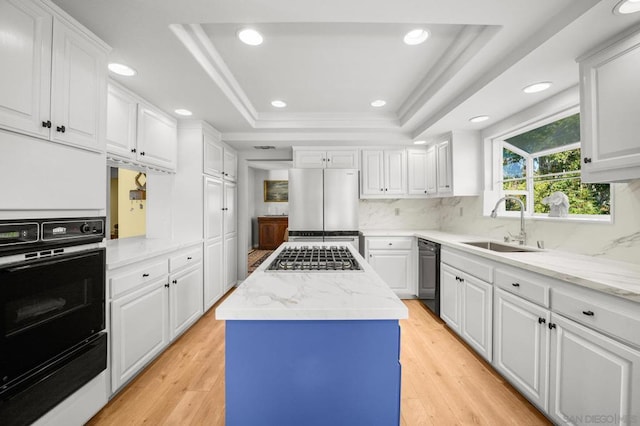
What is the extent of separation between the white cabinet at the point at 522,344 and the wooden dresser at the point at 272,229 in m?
6.05

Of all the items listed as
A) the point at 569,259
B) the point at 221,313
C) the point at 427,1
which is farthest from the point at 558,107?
the point at 221,313

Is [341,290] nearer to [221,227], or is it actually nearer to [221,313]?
[221,313]

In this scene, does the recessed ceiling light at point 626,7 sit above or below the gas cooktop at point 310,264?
above

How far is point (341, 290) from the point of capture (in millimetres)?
1072

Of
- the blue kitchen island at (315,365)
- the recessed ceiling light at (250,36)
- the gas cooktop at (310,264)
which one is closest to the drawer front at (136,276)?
the gas cooktop at (310,264)

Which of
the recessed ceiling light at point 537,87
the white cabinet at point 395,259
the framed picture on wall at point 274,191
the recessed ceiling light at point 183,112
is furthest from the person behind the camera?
the framed picture on wall at point 274,191

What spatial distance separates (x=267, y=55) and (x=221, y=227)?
2.20 m

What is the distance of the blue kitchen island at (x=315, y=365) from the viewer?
0.91m

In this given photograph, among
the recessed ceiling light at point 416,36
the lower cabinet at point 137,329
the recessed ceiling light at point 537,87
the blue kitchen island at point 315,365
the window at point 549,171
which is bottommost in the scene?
the lower cabinet at point 137,329

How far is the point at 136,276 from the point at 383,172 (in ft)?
10.4

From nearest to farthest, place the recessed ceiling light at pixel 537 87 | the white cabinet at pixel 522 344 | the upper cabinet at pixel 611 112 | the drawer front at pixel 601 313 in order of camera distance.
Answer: the drawer front at pixel 601 313 → the upper cabinet at pixel 611 112 → the white cabinet at pixel 522 344 → the recessed ceiling light at pixel 537 87

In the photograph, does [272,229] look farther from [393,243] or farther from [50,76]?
[50,76]

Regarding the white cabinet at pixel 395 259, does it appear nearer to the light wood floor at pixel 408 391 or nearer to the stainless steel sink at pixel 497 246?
the stainless steel sink at pixel 497 246

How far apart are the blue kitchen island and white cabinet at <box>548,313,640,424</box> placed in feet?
3.37
